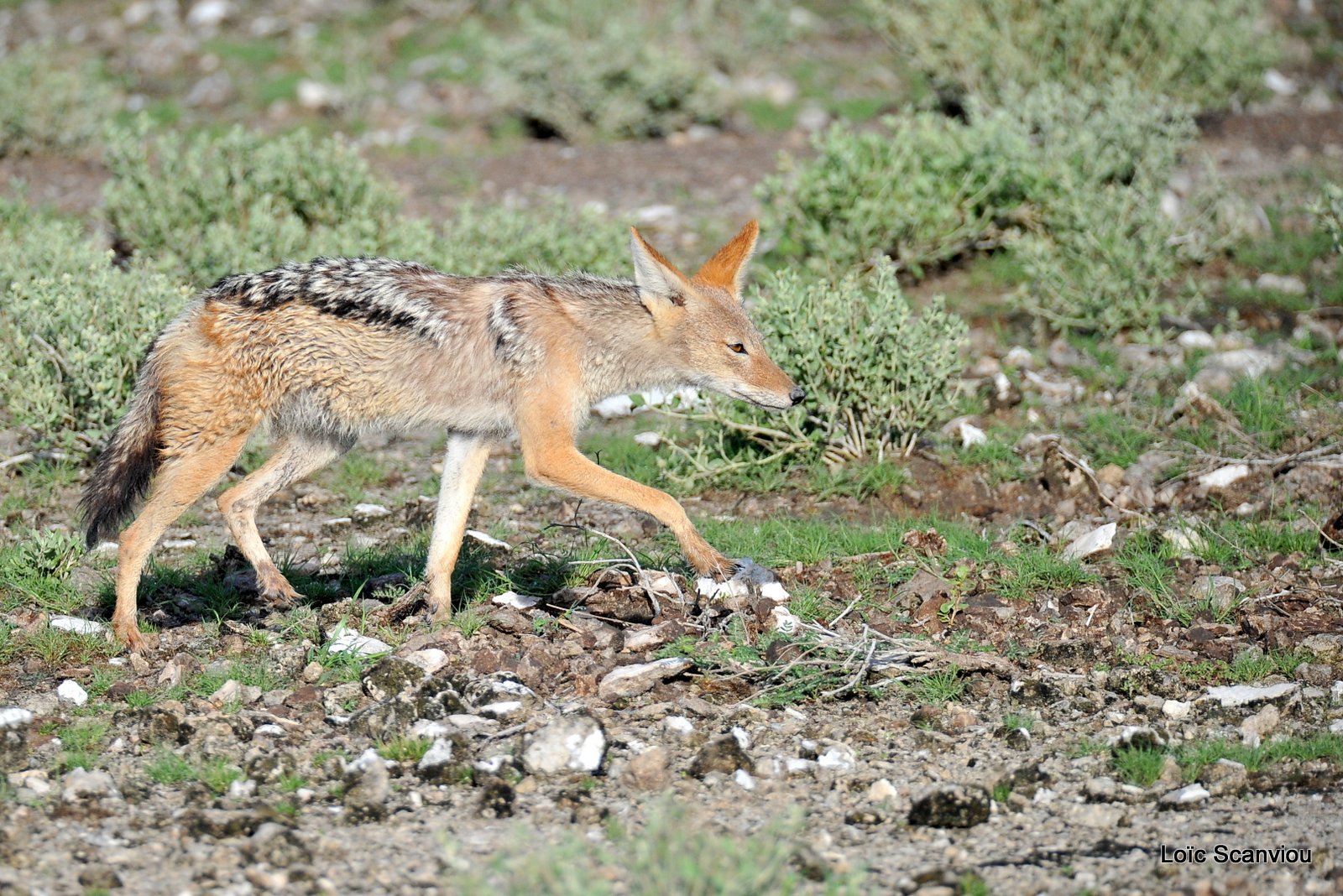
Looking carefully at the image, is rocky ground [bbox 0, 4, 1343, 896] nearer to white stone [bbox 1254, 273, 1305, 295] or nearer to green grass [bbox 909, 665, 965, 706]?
green grass [bbox 909, 665, 965, 706]

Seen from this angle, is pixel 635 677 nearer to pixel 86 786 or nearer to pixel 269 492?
pixel 86 786

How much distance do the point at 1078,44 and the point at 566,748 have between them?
1010 cm

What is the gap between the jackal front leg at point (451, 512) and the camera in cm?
A: 642

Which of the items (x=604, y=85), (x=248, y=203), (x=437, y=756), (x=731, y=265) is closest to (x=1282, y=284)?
(x=731, y=265)

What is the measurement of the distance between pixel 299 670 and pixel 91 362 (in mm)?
3164

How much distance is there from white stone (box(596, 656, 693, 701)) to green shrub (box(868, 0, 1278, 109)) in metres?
8.64

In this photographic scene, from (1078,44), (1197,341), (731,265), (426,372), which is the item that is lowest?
(1197,341)

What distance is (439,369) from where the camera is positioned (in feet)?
20.9

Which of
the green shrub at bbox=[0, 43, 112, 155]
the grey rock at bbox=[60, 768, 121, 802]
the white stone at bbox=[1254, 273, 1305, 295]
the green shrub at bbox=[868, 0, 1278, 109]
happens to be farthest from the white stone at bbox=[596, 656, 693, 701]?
the green shrub at bbox=[0, 43, 112, 155]

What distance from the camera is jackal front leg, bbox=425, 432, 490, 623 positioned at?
6418 mm

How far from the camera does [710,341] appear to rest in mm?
6492

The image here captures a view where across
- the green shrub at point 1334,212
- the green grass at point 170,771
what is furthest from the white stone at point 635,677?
the green shrub at point 1334,212

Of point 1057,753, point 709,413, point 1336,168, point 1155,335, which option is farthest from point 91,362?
point 1336,168

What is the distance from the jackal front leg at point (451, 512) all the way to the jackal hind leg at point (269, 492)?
60 cm
